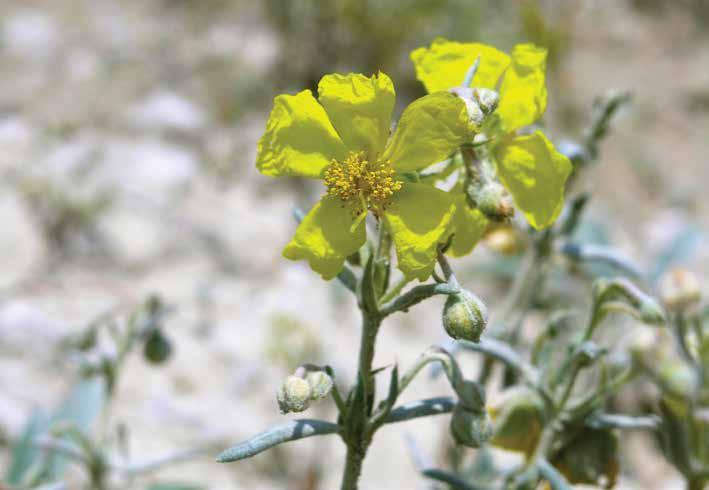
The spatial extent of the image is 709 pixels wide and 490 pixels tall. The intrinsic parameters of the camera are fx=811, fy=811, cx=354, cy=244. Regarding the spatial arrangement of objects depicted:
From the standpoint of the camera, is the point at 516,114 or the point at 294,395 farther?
the point at 516,114

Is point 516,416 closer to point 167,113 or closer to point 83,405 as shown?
point 83,405

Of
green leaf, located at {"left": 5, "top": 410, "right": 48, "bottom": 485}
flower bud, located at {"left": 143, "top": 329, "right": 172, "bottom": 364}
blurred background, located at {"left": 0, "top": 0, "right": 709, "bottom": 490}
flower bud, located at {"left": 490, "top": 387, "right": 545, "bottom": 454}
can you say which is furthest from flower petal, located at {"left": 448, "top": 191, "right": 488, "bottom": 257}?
green leaf, located at {"left": 5, "top": 410, "right": 48, "bottom": 485}

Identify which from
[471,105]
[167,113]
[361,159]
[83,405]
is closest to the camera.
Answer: [471,105]

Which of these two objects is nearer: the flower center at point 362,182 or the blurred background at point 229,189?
the flower center at point 362,182

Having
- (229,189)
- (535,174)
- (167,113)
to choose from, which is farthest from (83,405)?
(167,113)

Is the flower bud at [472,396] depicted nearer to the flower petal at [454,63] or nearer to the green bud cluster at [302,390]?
the green bud cluster at [302,390]

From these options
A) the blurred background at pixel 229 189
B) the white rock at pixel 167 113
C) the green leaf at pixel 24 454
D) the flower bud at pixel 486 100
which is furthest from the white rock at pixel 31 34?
the flower bud at pixel 486 100

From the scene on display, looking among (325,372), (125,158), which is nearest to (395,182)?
(325,372)
